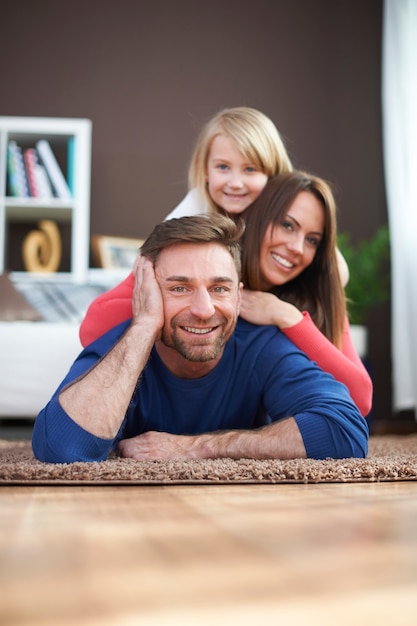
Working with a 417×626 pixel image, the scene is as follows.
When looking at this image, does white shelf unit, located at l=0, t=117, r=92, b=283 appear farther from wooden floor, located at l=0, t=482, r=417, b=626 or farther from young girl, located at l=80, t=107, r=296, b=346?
wooden floor, located at l=0, t=482, r=417, b=626

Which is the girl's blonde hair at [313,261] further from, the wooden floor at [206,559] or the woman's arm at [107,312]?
the wooden floor at [206,559]

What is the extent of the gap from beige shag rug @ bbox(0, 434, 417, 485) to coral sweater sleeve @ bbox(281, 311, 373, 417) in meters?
0.48

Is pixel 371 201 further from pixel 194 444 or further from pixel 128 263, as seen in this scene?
pixel 194 444

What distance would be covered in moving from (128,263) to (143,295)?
2.93 meters

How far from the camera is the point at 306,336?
1878mm

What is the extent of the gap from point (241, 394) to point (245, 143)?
829 millimetres

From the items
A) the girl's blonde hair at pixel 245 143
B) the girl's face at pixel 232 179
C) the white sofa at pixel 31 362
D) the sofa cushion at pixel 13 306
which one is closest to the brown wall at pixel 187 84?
the sofa cushion at pixel 13 306

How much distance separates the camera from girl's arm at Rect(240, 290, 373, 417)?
187 centimetres

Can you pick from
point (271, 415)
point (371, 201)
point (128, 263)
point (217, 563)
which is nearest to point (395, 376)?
point (371, 201)

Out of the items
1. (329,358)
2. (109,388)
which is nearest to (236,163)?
(329,358)

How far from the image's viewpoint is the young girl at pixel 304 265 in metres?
1.94

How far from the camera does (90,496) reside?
3.65ft

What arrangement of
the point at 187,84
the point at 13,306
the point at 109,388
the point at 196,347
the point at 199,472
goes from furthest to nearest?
the point at 187,84, the point at 13,306, the point at 196,347, the point at 109,388, the point at 199,472

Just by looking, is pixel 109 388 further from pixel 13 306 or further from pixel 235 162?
pixel 13 306
